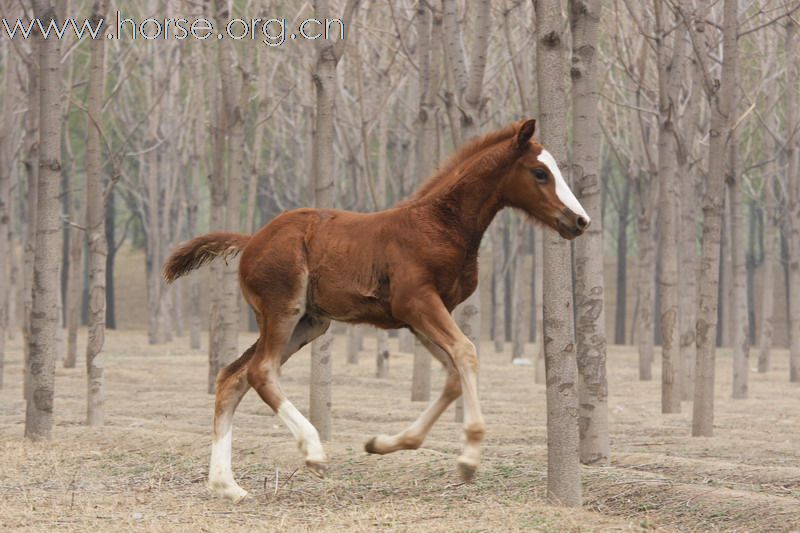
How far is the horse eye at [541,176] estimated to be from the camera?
20.4ft

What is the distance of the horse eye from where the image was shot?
6215 mm

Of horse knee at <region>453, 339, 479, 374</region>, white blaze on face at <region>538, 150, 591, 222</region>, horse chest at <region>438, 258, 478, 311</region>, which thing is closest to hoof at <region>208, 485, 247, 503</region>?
horse chest at <region>438, 258, 478, 311</region>

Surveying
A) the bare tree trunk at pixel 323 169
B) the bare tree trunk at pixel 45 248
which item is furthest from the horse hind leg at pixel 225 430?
the bare tree trunk at pixel 45 248

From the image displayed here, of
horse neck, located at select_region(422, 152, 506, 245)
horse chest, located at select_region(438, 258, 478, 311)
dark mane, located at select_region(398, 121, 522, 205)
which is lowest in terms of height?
horse chest, located at select_region(438, 258, 478, 311)

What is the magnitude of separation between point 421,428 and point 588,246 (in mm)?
2873

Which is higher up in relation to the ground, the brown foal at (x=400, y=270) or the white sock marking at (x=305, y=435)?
the brown foal at (x=400, y=270)

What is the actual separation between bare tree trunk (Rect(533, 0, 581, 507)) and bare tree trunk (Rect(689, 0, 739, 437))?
4261 millimetres

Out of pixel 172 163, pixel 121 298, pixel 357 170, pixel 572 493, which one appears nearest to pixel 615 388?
pixel 357 170

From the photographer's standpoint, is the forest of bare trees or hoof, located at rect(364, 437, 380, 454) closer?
hoof, located at rect(364, 437, 380, 454)

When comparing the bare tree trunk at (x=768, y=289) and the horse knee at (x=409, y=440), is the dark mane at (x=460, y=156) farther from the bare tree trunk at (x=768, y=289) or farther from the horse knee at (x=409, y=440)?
the bare tree trunk at (x=768, y=289)

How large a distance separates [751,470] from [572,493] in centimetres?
199

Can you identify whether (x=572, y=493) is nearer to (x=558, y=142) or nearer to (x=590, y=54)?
(x=558, y=142)

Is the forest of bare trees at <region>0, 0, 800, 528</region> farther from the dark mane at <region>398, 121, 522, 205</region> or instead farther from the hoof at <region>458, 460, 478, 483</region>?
the hoof at <region>458, 460, 478, 483</region>

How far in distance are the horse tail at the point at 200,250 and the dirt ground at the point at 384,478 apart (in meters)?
1.52
